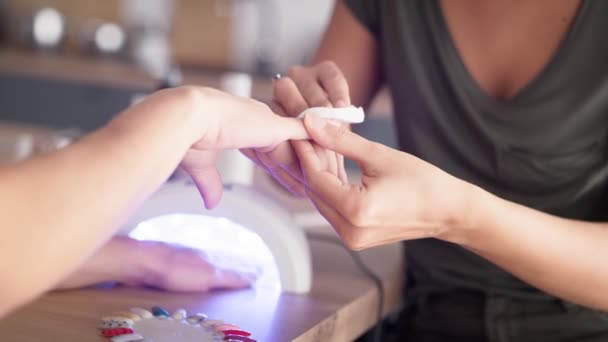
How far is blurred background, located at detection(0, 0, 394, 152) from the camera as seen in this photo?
122 inches

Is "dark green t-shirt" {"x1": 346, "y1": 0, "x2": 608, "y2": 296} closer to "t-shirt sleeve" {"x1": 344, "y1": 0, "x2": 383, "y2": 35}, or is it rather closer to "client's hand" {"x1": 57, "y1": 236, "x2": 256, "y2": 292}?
"t-shirt sleeve" {"x1": 344, "y1": 0, "x2": 383, "y2": 35}

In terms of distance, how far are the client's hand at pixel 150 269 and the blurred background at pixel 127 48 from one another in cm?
219

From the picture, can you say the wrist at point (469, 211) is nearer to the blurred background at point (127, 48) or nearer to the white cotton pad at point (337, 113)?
the white cotton pad at point (337, 113)

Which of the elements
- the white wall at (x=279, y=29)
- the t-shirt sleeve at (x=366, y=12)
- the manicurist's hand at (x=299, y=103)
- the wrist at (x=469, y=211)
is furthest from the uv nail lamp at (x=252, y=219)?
the white wall at (x=279, y=29)

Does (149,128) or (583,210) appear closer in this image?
(149,128)

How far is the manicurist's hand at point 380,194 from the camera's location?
0.66 m

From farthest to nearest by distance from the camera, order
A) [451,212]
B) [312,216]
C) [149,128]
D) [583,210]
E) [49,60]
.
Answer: [49,60] < [312,216] < [583,210] < [451,212] < [149,128]

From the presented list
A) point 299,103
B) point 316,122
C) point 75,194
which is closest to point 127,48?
point 299,103

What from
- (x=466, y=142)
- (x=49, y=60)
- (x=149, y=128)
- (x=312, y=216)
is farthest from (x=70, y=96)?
(x=149, y=128)

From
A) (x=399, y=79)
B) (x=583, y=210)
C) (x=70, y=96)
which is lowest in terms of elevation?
(x=70, y=96)

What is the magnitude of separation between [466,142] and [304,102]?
25cm

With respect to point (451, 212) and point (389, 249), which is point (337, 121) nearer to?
point (451, 212)

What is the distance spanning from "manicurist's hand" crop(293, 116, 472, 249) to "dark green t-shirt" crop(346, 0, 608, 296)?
260 mm

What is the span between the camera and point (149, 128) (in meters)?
0.58
